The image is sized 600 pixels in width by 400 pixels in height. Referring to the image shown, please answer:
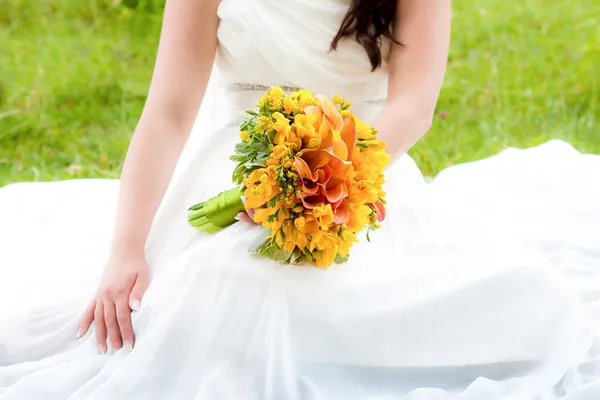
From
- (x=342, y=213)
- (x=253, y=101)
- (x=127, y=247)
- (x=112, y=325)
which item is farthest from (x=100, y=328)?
(x=253, y=101)

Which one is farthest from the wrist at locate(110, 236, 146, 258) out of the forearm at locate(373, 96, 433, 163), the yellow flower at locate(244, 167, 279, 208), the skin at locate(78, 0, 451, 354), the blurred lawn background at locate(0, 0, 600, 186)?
the blurred lawn background at locate(0, 0, 600, 186)

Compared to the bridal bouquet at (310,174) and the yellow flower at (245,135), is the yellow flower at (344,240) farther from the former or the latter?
the yellow flower at (245,135)

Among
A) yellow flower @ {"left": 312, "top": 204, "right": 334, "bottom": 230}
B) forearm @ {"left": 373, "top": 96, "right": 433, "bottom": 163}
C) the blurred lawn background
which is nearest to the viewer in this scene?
yellow flower @ {"left": 312, "top": 204, "right": 334, "bottom": 230}

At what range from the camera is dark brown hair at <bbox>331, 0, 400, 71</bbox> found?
Answer: 202cm

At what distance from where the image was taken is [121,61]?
4793 millimetres


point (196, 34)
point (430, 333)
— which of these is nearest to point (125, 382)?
point (430, 333)

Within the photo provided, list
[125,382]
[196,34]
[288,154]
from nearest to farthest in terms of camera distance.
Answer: [288,154] → [125,382] → [196,34]

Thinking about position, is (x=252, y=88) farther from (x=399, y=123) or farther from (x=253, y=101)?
(x=399, y=123)

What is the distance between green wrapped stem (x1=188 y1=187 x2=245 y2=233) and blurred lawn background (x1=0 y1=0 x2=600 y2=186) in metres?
1.86

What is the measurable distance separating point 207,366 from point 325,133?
54cm

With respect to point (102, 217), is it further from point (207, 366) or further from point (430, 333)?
point (430, 333)

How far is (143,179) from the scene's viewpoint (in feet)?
6.36

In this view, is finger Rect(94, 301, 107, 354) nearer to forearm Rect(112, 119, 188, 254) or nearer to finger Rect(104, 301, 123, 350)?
finger Rect(104, 301, 123, 350)

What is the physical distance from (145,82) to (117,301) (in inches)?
120
